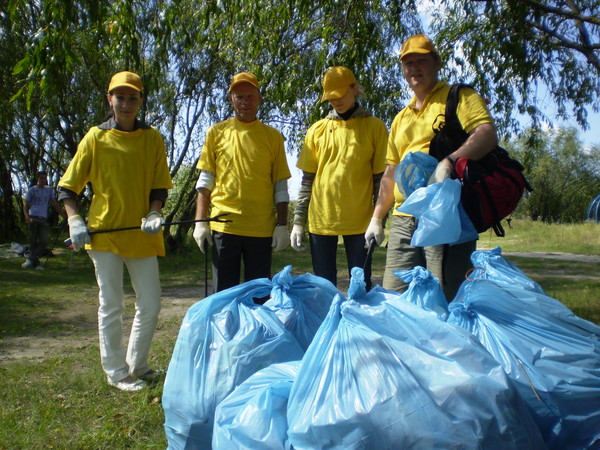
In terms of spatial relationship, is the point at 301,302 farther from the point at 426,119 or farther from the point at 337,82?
the point at 337,82

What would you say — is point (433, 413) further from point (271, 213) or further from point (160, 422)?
point (271, 213)

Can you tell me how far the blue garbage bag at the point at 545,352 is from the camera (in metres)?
2.15

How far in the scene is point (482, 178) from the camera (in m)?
2.43

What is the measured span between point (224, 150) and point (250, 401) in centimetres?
180

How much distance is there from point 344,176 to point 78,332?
3.29 metres

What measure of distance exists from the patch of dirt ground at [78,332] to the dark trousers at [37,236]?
145 inches

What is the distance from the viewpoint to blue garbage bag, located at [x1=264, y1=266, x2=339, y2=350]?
2600mm

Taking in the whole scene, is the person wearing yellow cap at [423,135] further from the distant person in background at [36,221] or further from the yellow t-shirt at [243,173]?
the distant person in background at [36,221]

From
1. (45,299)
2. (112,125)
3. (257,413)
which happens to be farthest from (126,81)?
(45,299)

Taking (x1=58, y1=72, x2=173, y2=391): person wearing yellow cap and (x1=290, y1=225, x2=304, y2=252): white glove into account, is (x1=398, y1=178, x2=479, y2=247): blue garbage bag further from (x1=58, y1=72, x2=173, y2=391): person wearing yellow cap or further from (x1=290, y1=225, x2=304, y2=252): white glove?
(x1=58, y1=72, x2=173, y2=391): person wearing yellow cap

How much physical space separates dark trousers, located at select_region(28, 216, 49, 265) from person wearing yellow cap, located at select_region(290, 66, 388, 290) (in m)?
8.23

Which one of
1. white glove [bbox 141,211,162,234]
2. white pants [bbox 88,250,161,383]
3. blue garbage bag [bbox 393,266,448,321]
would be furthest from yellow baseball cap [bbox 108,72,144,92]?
blue garbage bag [bbox 393,266,448,321]

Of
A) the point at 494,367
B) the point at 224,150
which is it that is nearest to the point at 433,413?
the point at 494,367

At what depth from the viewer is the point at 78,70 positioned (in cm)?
1154
